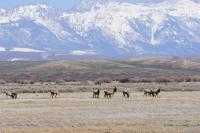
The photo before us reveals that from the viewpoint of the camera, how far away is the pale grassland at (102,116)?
37281mm

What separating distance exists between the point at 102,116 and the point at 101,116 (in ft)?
0.21

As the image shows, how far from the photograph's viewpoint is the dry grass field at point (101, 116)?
122ft

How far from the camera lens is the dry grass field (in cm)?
3727

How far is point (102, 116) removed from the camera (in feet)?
148

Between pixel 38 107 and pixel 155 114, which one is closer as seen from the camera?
pixel 155 114

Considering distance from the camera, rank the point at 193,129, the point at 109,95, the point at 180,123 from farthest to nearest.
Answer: the point at 109,95 → the point at 180,123 → the point at 193,129

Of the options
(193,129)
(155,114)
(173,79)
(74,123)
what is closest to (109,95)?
(155,114)

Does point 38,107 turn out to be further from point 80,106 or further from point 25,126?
point 25,126

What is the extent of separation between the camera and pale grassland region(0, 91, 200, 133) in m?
37.3

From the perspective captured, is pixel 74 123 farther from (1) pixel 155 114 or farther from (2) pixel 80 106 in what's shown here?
(2) pixel 80 106

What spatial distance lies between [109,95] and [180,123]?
27455mm

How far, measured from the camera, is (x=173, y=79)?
117 metres

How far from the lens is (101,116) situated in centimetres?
4516

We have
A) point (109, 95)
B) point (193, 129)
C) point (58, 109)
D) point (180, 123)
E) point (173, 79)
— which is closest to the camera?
point (193, 129)
